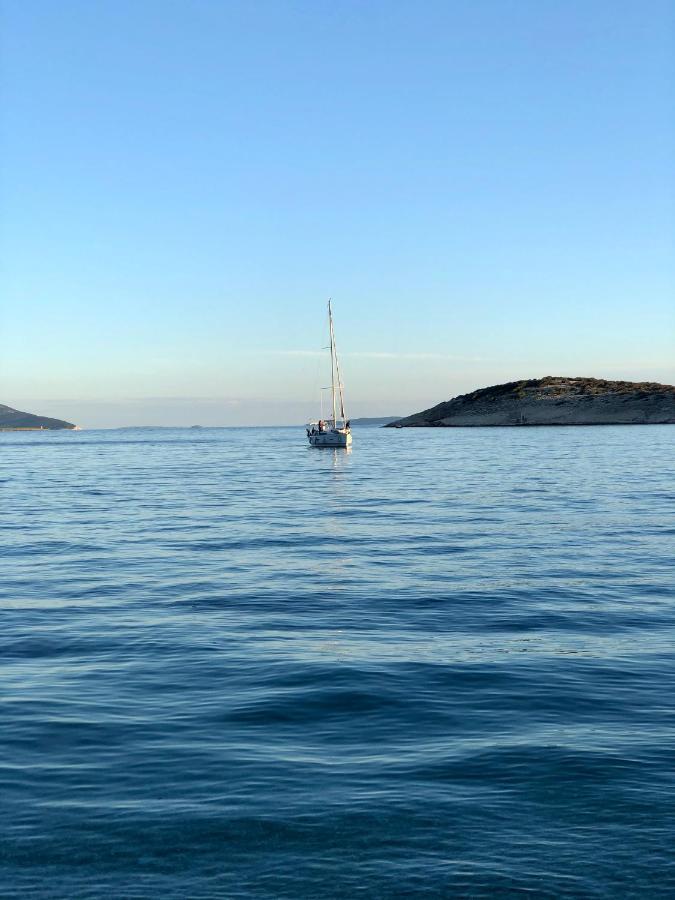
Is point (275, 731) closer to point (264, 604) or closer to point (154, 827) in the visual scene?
point (154, 827)

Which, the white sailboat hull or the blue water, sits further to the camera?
the white sailboat hull

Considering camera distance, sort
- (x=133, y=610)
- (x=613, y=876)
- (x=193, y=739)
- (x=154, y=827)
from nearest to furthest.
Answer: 1. (x=613, y=876)
2. (x=154, y=827)
3. (x=193, y=739)
4. (x=133, y=610)

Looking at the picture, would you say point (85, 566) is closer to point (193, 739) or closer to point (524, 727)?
point (193, 739)

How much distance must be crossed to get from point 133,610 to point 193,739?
8288mm

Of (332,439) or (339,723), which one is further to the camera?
(332,439)

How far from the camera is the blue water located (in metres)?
6.95

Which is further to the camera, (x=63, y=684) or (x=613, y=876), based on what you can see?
(x=63, y=684)

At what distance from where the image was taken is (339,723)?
10.5 meters

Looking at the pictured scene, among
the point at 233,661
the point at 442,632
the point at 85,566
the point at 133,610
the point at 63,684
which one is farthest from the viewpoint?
the point at 85,566

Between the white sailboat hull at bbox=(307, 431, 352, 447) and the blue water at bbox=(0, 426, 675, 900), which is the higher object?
the white sailboat hull at bbox=(307, 431, 352, 447)

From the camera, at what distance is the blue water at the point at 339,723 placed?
6945 mm

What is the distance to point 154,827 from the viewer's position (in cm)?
756

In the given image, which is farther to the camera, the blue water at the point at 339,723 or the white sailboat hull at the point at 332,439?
the white sailboat hull at the point at 332,439

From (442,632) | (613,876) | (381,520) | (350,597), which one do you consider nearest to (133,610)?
(350,597)
